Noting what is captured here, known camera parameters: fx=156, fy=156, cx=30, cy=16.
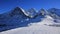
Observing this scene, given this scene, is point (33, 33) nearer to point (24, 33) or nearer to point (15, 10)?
point (24, 33)

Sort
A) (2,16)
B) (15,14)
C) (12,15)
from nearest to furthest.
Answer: (2,16) → (12,15) → (15,14)

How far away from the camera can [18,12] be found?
35.6 meters

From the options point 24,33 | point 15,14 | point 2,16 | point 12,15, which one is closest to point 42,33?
point 24,33

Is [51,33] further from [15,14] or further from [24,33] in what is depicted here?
[15,14]

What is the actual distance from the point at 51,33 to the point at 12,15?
29.2 metres

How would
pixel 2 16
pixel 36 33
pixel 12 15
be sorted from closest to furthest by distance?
pixel 36 33 → pixel 2 16 → pixel 12 15

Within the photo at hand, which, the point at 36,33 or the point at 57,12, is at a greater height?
the point at 57,12

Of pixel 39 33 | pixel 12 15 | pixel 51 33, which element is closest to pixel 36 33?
pixel 39 33

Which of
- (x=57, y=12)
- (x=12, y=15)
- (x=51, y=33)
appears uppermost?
(x=12, y=15)

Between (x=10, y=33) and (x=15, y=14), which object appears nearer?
(x=10, y=33)

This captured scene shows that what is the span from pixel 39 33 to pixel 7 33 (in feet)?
3.21

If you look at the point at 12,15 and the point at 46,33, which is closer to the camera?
the point at 46,33

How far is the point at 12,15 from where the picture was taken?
110 feet

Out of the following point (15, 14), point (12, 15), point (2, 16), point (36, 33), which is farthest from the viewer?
point (15, 14)
